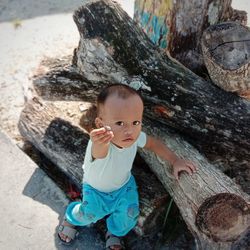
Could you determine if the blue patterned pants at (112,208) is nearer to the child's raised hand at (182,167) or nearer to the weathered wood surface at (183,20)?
the child's raised hand at (182,167)

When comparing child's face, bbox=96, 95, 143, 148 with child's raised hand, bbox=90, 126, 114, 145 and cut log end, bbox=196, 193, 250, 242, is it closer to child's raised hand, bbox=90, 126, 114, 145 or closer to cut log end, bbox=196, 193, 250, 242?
child's raised hand, bbox=90, 126, 114, 145

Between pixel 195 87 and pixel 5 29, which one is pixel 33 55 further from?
pixel 195 87

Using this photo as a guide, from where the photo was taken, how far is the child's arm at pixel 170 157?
113 inches

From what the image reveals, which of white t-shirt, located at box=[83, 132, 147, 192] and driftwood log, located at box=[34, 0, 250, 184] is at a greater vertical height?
driftwood log, located at box=[34, 0, 250, 184]

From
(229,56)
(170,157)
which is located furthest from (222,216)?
(229,56)

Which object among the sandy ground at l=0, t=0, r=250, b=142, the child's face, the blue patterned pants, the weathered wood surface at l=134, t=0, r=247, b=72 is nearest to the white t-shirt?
the blue patterned pants

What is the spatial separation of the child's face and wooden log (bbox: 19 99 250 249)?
19.2 inches

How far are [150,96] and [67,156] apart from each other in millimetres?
766

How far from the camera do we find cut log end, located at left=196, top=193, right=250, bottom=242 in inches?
101

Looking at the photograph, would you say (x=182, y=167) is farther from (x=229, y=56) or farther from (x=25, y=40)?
(x=25, y=40)

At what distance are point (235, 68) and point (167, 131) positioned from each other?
0.65m

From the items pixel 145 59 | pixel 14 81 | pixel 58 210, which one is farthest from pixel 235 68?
pixel 14 81

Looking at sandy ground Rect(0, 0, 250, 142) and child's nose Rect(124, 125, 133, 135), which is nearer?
child's nose Rect(124, 125, 133, 135)

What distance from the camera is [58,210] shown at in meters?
3.28
